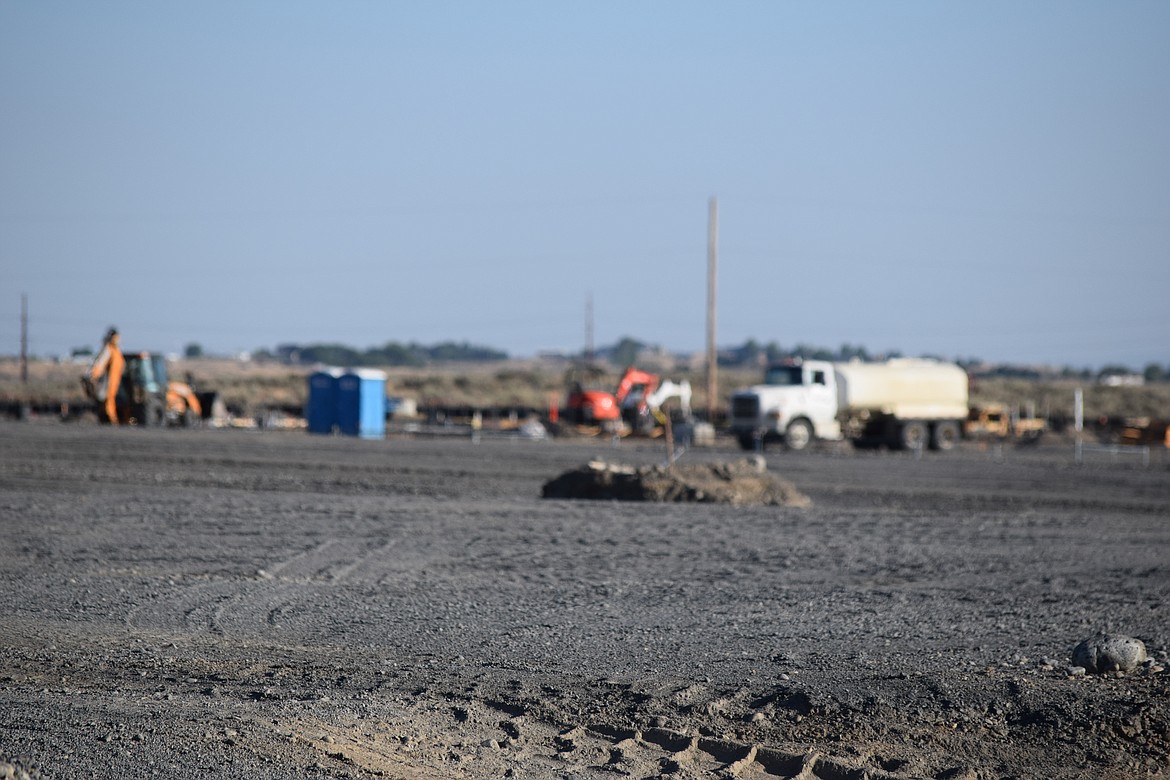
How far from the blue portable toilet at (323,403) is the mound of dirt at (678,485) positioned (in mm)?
24356

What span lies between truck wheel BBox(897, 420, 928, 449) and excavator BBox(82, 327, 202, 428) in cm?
2505

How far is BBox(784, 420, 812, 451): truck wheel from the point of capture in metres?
38.5

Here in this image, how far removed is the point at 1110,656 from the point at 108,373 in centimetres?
3493

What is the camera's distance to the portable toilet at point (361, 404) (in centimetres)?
4312

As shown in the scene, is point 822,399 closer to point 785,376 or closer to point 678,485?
point 785,376

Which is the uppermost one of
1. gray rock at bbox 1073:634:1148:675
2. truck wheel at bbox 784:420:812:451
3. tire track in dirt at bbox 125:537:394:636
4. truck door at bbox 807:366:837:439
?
truck door at bbox 807:366:837:439

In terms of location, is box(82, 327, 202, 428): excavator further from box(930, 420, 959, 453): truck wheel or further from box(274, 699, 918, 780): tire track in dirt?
box(274, 699, 918, 780): tire track in dirt

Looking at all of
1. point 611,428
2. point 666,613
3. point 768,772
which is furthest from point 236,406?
point 768,772

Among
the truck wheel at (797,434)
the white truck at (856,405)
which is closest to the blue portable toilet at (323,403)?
the white truck at (856,405)

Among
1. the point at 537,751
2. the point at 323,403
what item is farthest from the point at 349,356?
the point at 537,751

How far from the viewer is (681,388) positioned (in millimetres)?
43938

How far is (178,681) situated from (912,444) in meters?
35.9

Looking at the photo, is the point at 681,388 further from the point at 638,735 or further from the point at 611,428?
Result: the point at 638,735

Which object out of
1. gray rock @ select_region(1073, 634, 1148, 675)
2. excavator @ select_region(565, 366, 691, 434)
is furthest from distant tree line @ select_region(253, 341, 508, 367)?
gray rock @ select_region(1073, 634, 1148, 675)
